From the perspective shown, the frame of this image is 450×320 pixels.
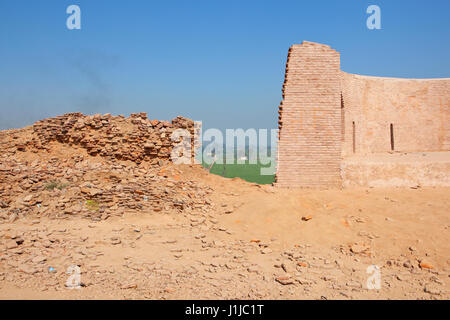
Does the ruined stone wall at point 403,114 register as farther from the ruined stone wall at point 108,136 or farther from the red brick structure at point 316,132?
the ruined stone wall at point 108,136

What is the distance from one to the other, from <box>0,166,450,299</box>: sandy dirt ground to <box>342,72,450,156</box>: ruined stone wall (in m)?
5.03

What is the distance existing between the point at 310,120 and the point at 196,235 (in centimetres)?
487

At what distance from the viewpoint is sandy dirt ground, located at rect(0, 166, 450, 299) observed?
4.89 m

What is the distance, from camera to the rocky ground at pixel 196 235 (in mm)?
4977

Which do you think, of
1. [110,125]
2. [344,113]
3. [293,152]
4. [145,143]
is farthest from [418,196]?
[110,125]

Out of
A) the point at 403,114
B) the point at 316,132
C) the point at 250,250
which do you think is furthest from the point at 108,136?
the point at 403,114

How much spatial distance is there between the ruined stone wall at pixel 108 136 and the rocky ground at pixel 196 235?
19cm

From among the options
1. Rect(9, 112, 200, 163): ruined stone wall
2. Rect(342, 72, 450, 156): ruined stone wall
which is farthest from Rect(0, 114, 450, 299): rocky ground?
Rect(342, 72, 450, 156): ruined stone wall

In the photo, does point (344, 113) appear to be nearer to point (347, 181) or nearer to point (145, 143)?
point (347, 181)

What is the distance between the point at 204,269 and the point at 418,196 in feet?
19.8

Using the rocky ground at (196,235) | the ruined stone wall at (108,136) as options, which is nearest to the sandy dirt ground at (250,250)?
the rocky ground at (196,235)

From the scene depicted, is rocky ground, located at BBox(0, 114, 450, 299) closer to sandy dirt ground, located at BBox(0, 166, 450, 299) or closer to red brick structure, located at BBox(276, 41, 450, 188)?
sandy dirt ground, located at BBox(0, 166, 450, 299)

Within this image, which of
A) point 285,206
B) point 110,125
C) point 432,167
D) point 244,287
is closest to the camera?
point 244,287

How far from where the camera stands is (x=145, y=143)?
9.08 m
